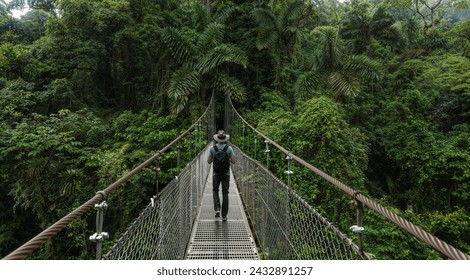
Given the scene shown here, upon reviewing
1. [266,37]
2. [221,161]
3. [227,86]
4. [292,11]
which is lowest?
[221,161]

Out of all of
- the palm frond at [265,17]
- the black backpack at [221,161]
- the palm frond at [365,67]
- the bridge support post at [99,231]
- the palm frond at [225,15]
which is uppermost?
the palm frond at [225,15]

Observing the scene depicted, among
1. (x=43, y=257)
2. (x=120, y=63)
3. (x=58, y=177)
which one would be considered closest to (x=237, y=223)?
(x=58, y=177)

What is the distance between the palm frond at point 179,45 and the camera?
753 centimetres

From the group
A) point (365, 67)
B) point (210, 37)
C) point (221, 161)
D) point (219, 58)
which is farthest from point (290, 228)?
point (210, 37)

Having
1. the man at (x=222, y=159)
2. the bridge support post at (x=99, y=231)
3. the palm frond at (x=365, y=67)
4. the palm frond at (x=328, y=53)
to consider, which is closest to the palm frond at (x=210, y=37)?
the palm frond at (x=328, y=53)

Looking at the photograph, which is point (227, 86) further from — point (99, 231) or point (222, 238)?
point (99, 231)

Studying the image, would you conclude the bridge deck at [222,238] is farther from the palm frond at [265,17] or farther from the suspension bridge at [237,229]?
the palm frond at [265,17]

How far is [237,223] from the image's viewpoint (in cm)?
286

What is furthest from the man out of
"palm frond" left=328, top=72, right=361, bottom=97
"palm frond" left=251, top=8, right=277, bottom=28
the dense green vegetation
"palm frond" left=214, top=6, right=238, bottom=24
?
"palm frond" left=214, top=6, right=238, bottom=24

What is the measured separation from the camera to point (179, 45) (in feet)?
25.1

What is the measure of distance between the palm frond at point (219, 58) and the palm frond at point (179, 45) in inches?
17.6

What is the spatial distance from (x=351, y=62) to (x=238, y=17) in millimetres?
4124

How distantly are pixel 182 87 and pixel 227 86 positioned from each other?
1.27m

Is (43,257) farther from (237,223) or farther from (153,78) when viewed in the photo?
(153,78)
